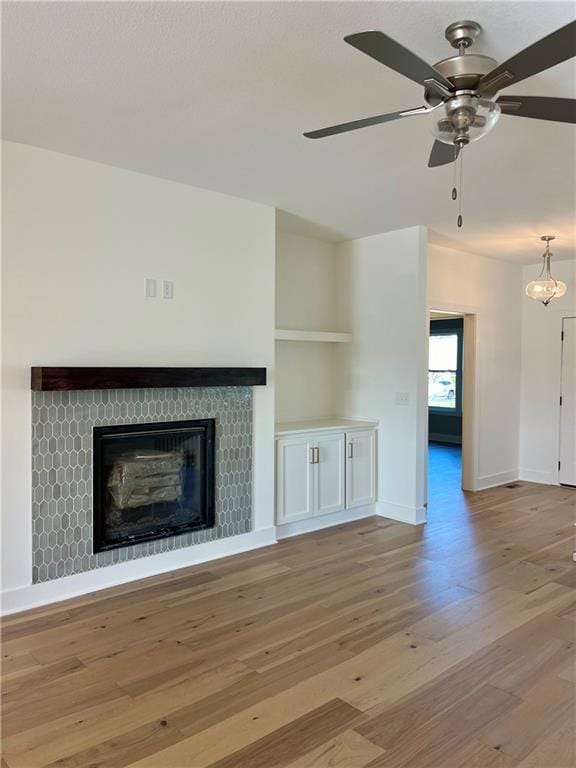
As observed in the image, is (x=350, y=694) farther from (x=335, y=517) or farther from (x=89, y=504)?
(x=335, y=517)

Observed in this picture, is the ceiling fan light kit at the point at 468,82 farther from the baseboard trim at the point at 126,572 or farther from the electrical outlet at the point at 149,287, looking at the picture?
the baseboard trim at the point at 126,572

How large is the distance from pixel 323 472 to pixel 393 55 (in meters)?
3.67

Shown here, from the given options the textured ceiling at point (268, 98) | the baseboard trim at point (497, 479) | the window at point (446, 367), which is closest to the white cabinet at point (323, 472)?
the baseboard trim at point (497, 479)

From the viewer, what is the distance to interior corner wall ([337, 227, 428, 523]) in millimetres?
5066

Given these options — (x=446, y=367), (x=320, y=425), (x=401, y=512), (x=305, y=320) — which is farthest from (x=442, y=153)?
(x=446, y=367)

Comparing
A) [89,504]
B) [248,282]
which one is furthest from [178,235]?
[89,504]

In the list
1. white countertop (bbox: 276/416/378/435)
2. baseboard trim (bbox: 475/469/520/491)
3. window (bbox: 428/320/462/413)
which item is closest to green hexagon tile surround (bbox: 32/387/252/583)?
white countertop (bbox: 276/416/378/435)

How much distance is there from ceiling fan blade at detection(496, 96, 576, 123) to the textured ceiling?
12.3 inches

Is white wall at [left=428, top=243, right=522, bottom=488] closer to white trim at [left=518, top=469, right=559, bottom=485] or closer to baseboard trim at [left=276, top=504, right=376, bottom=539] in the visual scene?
white trim at [left=518, top=469, right=559, bottom=485]

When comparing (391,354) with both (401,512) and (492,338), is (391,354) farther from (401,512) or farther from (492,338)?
(492,338)

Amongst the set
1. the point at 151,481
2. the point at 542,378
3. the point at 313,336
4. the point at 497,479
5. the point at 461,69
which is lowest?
the point at 497,479

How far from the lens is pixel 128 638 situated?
293cm

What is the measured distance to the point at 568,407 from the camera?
6.64 metres

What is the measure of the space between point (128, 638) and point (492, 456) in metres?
5.05
